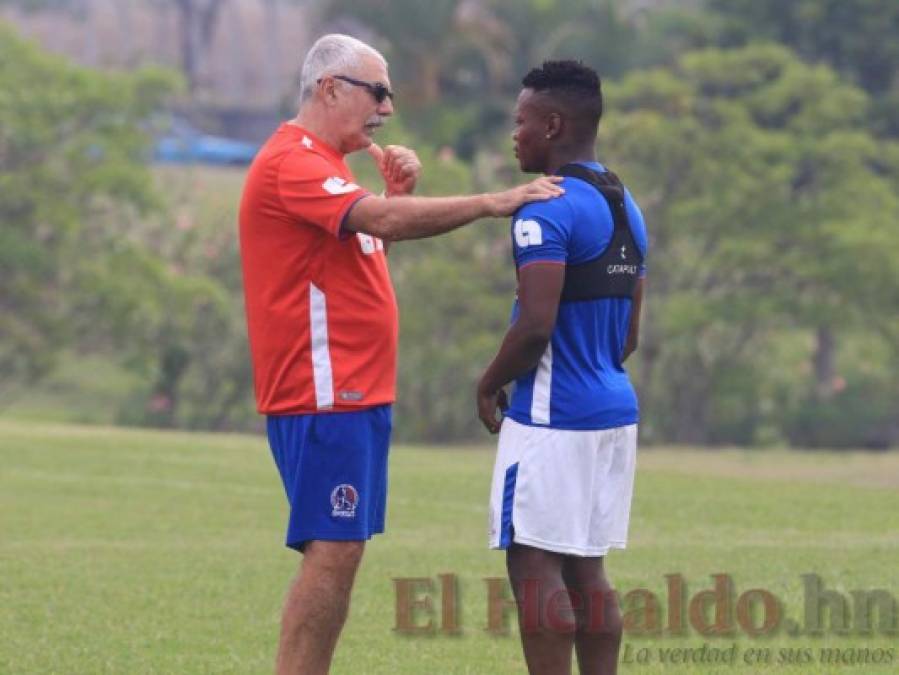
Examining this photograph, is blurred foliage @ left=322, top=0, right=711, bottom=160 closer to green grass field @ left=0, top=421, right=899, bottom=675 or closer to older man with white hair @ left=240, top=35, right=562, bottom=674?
green grass field @ left=0, top=421, right=899, bottom=675

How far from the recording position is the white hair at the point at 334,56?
274 inches

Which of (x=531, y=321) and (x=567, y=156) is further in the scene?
(x=567, y=156)

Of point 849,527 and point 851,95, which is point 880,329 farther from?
point 849,527

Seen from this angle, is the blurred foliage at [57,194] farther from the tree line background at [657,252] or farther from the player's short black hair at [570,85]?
the player's short black hair at [570,85]

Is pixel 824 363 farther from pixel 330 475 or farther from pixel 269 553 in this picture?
pixel 330 475

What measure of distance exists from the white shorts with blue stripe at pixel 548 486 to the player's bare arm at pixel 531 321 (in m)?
0.23

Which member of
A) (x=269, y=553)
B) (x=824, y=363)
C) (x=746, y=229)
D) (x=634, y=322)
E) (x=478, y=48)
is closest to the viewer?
(x=634, y=322)

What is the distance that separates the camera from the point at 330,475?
A: 6.83 meters

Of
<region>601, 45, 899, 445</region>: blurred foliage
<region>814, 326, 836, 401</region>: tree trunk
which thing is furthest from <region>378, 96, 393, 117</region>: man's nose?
<region>814, 326, 836, 401</region>: tree trunk

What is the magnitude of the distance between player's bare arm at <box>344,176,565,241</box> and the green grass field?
2591 mm

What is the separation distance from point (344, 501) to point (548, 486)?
700 millimetres

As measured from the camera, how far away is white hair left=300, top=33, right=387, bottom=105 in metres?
6.95

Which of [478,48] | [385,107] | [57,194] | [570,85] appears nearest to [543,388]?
[570,85]

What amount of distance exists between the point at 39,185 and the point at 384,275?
29.4m
